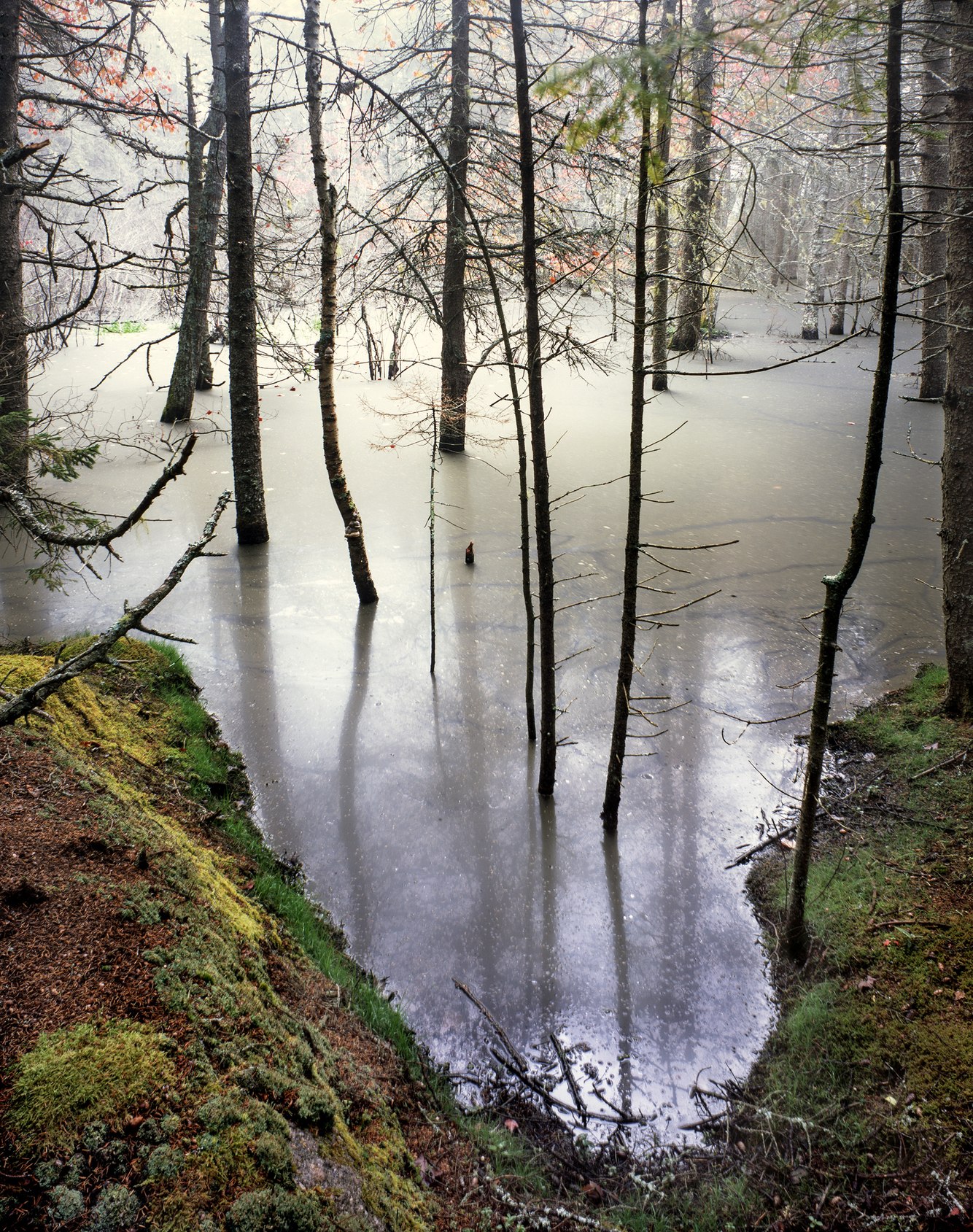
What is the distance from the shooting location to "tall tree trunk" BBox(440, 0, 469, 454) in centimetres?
1241

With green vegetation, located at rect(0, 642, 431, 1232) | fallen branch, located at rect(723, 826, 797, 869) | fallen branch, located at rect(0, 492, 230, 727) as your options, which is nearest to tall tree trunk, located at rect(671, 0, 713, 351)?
fallen branch, located at rect(723, 826, 797, 869)

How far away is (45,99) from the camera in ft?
30.4

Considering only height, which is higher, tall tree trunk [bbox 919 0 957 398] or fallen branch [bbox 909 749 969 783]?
tall tree trunk [bbox 919 0 957 398]

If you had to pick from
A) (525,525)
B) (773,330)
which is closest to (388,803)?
(525,525)

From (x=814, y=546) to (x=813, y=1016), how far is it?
7843 mm

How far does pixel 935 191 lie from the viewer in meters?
8.63

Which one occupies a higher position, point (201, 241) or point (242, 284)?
point (201, 241)

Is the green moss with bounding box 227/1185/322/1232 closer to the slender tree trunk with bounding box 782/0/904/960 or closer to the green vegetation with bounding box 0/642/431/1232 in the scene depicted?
the green vegetation with bounding box 0/642/431/1232

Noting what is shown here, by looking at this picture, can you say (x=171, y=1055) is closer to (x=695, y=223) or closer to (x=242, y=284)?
(x=242, y=284)

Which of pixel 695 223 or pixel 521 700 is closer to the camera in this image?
pixel 521 700

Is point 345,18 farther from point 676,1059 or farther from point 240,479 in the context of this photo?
point 676,1059

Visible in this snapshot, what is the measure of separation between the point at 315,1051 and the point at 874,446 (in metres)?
3.49

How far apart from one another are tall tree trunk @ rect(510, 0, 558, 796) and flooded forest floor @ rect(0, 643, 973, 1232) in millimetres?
2070

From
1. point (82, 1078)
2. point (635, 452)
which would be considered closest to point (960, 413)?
point (635, 452)
